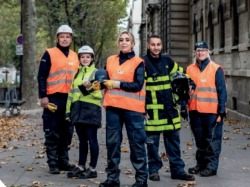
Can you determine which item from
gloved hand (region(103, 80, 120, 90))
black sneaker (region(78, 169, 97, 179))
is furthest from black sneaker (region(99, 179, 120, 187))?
gloved hand (region(103, 80, 120, 90))

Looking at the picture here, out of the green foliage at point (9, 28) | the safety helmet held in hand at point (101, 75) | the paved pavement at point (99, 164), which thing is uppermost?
the green foliage at point (9, 28)

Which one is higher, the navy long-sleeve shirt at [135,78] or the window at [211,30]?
the window at [211,30]

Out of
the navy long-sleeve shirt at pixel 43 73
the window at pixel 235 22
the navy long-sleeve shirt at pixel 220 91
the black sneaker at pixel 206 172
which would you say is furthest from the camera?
the window at pixel 235 22

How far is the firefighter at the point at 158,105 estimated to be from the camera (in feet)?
27.1

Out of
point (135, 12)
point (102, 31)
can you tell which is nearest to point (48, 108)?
point (102, 31)

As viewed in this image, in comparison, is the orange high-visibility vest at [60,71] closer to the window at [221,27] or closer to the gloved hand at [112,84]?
the gloved hand at [112,84]

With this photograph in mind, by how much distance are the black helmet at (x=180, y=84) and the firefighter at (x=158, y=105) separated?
Result: 54mm

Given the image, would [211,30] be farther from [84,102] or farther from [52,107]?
[84,102]

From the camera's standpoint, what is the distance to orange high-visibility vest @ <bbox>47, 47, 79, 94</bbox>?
9.02 m

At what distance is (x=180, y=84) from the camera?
829 cm

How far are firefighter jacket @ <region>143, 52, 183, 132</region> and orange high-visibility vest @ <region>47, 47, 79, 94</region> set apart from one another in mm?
1343

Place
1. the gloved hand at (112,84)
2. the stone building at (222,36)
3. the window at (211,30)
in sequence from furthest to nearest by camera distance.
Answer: the window at (211,30), the stone building at (222,36), the gloved hand at (112,84)

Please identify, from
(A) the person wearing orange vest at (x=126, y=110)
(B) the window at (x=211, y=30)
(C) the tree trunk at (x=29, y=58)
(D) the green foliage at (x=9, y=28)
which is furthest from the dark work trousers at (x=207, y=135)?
(D) the green foliage at (x=9, y=28)

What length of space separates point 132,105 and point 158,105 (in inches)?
26.9
